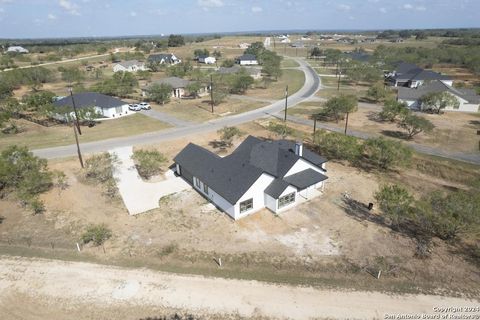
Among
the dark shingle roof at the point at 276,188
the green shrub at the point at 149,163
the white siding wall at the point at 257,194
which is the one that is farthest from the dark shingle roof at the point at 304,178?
the green shrub at the point at 149,163

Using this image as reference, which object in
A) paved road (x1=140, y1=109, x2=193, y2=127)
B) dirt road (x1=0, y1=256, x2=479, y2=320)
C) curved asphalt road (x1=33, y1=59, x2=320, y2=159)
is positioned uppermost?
paved road (x1=140, y1=109, x2=193, y2=127)

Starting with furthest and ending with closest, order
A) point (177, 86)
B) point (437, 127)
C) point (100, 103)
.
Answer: point (177, 86), point (100, 103), point (437, 127)

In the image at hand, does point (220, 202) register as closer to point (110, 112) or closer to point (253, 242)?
point (253, 242)

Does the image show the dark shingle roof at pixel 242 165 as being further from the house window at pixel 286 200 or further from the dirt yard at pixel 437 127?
the dirt yard at pixel 437 127

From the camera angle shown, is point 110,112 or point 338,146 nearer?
point 338,146

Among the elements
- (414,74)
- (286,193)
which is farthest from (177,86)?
(414,74)

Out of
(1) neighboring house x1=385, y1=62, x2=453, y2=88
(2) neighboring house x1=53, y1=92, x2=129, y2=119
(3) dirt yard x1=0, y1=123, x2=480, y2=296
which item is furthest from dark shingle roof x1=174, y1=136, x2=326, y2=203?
(1) neighboring house x1=385, y1=62, x2=453, y2=88

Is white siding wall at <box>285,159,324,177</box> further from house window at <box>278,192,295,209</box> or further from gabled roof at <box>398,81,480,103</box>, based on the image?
gabled roof at <box>398,81,480,103</box>
